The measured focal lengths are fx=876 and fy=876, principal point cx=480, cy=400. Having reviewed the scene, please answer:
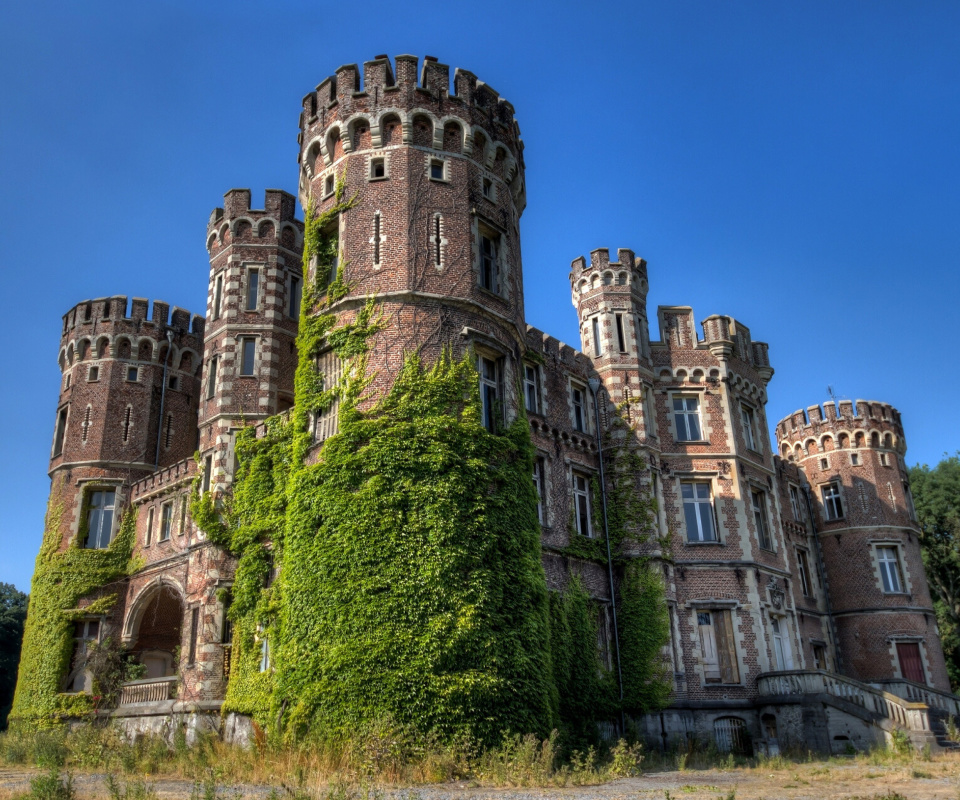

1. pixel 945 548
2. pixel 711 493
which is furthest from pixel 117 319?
pixel 945 548

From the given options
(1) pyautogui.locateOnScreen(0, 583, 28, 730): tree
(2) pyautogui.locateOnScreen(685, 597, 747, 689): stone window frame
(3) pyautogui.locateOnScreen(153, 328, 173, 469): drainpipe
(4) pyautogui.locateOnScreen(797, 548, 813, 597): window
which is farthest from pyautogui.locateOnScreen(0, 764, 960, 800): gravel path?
(1) pyautogui.locateOnScreen(0, 583, 28, 730): tree

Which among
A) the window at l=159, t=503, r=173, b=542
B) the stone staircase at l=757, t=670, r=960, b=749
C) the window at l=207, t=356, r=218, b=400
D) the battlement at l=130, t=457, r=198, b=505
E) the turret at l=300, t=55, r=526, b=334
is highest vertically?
the turret at l=300, t=55, r=526, b=334

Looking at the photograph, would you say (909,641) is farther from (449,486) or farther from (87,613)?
(87,613)

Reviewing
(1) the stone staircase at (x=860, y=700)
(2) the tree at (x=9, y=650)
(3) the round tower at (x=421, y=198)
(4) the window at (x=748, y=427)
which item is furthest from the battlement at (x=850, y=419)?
(2) the tree at (x=9, y=650)

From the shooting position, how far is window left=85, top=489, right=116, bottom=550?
103 feet

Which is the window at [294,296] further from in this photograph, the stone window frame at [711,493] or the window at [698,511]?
the window at [698,511]

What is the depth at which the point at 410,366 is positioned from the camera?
2030 cm

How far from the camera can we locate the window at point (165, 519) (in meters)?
29.6

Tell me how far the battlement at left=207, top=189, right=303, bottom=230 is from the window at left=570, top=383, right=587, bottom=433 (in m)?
11.3

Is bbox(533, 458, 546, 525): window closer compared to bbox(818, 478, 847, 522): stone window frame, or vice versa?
bbox(533, 458, 546, 525): window

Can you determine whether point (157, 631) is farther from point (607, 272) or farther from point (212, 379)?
point (607, 272)

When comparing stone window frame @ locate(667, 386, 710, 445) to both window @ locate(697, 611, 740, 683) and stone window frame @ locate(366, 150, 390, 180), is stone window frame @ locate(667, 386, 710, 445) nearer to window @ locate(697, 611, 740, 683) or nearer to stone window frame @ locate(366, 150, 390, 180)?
window @ locate(697, 611, 740, 683)

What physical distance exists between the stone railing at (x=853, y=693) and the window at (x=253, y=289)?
20.0 meters

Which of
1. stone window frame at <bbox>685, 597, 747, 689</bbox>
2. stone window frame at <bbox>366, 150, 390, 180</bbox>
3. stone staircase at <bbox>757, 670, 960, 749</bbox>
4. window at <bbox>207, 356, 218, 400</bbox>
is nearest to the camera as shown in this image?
stone staircase at <bbox>757, 670, 960, 749</bbox>
